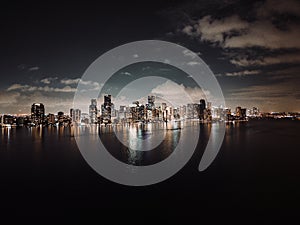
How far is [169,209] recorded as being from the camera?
9.75 metres

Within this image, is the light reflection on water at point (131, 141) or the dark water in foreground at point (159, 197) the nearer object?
the dark water in foreground at point (159, 197)

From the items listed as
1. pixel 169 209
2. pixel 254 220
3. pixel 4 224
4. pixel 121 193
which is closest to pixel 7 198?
pixel 4 224

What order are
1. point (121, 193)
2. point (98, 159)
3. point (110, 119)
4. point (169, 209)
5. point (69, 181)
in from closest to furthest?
point (169, 209) < point (121, 193) < point (69, 181) < point (98, 159) < point (110, 119)

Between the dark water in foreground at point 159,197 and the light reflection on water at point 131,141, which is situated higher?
the light reflection on water at point 131,141

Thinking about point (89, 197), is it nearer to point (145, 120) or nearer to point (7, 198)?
point (7, 198)

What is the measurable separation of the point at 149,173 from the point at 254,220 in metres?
8.01

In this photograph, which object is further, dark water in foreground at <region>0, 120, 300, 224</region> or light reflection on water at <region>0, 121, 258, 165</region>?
light reflection on water at <region>0, 121, 258, 165</region>

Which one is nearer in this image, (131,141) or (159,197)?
(159,197)

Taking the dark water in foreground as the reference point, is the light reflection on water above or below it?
above

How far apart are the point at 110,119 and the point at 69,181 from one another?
12915cm

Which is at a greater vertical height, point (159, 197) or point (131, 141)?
point (131, 141)

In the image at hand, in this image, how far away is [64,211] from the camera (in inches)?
385

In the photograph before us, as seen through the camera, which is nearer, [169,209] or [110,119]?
[169,209]

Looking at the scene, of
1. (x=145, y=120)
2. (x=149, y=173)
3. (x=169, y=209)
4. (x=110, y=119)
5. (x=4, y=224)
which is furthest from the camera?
(x=145, y=120)
